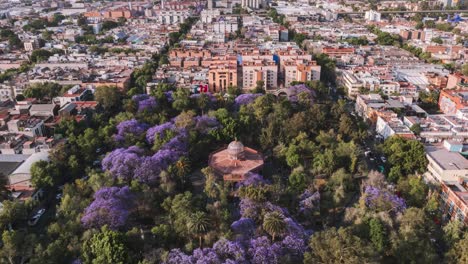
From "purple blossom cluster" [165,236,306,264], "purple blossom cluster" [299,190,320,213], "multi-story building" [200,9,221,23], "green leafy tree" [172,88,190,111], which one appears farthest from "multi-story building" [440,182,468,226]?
"multi-story building" [200,9,221,23]

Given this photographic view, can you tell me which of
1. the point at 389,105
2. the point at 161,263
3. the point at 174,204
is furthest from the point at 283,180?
the point at 389,105

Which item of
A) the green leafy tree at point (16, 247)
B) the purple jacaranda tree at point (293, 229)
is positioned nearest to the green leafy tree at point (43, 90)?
the green leafy tree at point (16, 247)

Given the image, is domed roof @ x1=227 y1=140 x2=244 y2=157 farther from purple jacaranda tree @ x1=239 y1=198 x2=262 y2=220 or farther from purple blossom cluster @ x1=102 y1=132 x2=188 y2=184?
purple jacaranda tree @ x1=239 y1=198 x2=262 y2=220

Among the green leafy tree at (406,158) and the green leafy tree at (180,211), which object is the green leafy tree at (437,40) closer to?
the green leafy tree at (406,158)

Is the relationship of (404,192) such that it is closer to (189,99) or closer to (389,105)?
(389,105)

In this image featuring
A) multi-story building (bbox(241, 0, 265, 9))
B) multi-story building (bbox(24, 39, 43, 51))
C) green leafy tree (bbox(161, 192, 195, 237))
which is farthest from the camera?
multi-story building (bbox(241, 0, 265, 9))

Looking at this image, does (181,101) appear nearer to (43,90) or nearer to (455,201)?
(43,90)
